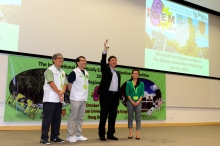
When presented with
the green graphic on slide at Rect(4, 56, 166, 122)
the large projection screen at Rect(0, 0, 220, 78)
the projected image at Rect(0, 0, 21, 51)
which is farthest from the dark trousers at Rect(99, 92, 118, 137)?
the projected image at Rect(0, 0, 21, 51)

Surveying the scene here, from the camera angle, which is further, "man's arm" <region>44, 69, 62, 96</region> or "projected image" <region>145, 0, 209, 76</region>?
"projected image" <region>145, 0, 209, 76</region>

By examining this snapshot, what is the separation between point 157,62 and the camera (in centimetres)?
635

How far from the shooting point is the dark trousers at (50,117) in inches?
117

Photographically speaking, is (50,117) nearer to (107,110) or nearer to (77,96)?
(77,96)

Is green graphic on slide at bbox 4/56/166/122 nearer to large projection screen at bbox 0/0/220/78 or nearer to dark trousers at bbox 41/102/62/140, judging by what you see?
large projection screen at bbox 0/0/220/78

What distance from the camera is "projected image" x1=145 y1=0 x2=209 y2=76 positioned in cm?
639

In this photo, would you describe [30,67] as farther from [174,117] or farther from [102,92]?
[174,117]

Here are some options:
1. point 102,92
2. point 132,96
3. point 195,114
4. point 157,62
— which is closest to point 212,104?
point 195,114

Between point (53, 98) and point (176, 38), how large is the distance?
488cm


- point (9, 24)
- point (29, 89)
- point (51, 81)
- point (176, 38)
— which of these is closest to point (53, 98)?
point (51, 81)

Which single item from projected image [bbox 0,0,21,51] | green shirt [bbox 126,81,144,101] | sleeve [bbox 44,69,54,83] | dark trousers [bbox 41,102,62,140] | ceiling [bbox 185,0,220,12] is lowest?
dark trousers [bbox 41,102,62,140]

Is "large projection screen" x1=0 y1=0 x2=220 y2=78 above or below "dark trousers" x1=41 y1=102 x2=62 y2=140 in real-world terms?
above

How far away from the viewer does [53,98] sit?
9.89 ft

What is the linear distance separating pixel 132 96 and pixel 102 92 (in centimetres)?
57
